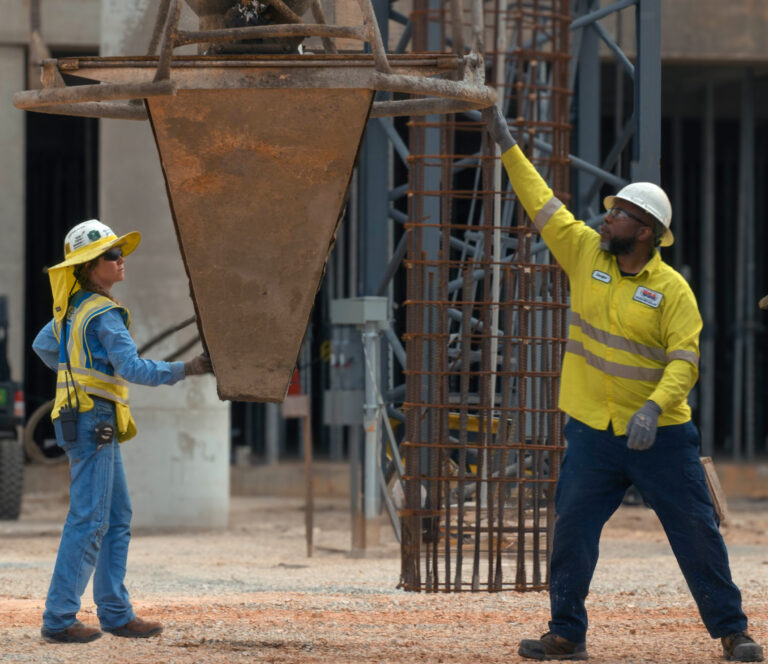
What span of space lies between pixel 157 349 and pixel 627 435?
8.56 meters

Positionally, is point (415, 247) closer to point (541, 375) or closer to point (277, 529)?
point (541, 375)

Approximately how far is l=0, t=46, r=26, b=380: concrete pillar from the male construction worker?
11943 mm

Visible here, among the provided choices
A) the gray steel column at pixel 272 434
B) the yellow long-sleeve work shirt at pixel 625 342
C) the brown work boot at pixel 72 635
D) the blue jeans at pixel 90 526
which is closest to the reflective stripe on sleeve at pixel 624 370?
the yellow long-sleeve work shirt at pixel 625 342

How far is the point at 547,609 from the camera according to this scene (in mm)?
7895

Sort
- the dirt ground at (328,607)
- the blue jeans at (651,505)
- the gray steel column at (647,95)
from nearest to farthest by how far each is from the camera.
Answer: the blue jeans at (651,505) < the dirt ground at (328,607) < the gray steel column at (647,95)

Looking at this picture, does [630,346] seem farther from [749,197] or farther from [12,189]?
[749,197]

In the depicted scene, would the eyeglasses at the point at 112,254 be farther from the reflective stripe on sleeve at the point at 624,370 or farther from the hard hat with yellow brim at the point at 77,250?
the reflective stripe on sleeve at the point at 624,370

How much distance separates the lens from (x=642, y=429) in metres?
5.69

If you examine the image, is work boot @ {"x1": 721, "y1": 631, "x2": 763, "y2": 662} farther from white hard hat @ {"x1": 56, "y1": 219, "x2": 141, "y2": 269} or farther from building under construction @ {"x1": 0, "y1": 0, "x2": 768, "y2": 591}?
white hard hat @ {"x1": 56, "y1": 219, "x2": 141, "y2": 269}

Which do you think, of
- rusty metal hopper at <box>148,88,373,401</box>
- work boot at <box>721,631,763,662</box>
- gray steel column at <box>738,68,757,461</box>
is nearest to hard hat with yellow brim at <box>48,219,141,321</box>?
rusty metal hopper at <box>148,88,373,401</box>

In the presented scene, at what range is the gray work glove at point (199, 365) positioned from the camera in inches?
231

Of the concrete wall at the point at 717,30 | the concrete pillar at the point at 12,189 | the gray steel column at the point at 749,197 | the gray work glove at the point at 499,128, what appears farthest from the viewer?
the gray steel column at the point at 749,197

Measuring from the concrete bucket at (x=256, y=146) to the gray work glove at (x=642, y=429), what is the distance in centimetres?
135

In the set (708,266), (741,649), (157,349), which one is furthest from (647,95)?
(708,266)
